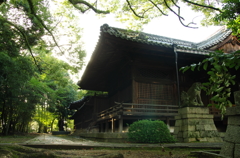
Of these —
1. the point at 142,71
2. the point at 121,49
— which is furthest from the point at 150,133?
the point at 142,71

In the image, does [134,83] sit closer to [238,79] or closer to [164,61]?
[164,61]

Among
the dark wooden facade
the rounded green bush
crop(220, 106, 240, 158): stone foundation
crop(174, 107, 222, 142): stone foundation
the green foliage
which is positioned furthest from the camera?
the dark wooden facade

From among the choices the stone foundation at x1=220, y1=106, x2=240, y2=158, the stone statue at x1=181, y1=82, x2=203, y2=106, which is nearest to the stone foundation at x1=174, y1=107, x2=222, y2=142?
the stone statue at x1=181, y1=82, x2=203, y2=106

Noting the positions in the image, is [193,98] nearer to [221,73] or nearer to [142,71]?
[142,71]

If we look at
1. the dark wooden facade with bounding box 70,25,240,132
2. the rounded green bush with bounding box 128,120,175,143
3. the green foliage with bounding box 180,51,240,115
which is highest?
the dark wooden facade with bounding box 70,25,240,132

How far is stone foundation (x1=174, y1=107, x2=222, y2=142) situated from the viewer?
7770 mm

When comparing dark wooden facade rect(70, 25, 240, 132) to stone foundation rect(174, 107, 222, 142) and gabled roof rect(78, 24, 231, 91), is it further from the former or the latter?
stone foundation rect(174, 107, 222, 142)

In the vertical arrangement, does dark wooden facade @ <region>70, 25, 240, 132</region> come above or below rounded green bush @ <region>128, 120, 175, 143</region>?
above

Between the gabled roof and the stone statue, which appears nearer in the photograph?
the stone statue

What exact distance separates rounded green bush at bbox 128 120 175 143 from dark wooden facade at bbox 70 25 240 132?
3.14 m

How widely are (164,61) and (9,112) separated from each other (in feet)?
50.2

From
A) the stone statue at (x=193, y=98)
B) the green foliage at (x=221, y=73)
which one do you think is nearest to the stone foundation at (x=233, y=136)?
the green foliage at (x=221, y=73)

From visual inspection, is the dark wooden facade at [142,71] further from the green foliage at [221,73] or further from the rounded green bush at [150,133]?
the green foliage at [221,73]

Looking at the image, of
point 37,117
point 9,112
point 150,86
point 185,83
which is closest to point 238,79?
point 185,83
